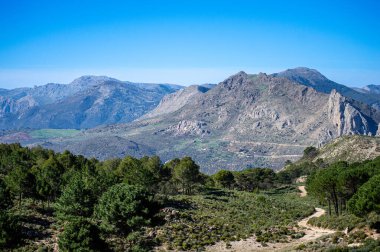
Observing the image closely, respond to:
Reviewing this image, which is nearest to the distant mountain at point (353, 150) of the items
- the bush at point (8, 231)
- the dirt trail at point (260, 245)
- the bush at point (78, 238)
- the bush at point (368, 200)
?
the dirt trail at point (260, 245)

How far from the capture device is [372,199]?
46.8 m

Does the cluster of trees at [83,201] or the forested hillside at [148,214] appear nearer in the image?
the cluster of trees at [83,201]

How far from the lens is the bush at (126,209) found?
48938 millimetres

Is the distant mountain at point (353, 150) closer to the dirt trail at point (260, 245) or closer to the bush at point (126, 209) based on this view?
the dirt trail at point (260, 245)

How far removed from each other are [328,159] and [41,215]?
14445 centimetres

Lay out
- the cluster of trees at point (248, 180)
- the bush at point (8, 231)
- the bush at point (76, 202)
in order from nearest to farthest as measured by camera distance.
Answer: the bush at point (8, 231), the bush at point (76, 202), the cluster of trees at point (248, 180)

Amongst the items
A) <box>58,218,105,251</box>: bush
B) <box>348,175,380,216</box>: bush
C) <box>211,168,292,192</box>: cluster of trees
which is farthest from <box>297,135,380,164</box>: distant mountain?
<box>58,218,105,251</box>: bush

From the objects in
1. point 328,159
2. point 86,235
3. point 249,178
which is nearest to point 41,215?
point 86,235

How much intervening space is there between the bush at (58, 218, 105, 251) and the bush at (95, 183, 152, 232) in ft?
25.0

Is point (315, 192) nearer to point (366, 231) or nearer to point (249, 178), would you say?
point (366, 231)

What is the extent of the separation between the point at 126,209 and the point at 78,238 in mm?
9495

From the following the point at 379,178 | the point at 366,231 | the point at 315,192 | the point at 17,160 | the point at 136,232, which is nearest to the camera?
the point at 366,231

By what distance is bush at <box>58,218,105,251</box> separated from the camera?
131 feet

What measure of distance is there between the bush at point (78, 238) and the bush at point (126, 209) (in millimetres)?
7624
